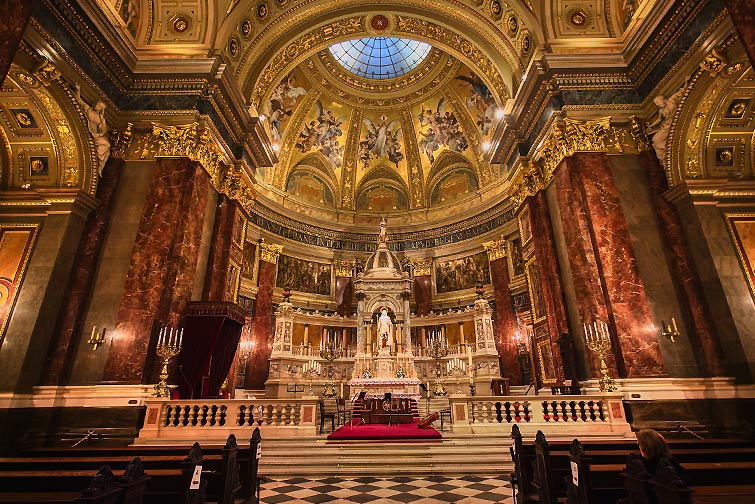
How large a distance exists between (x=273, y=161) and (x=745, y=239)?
1545 centimetres

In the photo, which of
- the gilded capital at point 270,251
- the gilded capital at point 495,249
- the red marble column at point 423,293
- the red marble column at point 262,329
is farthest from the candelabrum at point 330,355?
the gilded capital at point 495,249

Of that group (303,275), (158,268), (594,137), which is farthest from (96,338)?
(594,137)

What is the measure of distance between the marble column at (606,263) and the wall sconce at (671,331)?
0.27 meters

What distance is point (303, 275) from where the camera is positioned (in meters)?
21.9

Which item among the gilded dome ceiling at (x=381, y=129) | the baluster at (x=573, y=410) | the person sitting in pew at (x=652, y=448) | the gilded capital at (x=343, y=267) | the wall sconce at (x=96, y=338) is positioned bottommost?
the person sitting in pew at (x=652, y=448)

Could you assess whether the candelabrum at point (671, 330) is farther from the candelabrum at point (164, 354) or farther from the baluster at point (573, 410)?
the candelabrum at point (164, 354)

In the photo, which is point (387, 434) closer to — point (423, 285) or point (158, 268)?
point (158, 268)

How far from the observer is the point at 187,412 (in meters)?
8.59

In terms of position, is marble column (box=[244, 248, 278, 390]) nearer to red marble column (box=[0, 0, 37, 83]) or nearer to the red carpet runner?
the red carpet runner

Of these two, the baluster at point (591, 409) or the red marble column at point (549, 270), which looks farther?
the red marble column at point (549, 270)

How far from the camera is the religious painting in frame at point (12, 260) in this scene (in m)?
8.68

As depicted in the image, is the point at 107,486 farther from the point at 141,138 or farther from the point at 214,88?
the point at 214,88

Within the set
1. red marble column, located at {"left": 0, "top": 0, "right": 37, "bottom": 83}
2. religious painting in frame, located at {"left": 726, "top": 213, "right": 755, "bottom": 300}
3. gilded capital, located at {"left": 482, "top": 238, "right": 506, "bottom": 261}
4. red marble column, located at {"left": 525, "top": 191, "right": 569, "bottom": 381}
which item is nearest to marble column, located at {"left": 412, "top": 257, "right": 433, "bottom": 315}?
gilded capital, located at {"left": 482, "top": 238, "right": 506, "bottom": 261}

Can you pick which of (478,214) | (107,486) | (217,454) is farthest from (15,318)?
(478,214)
